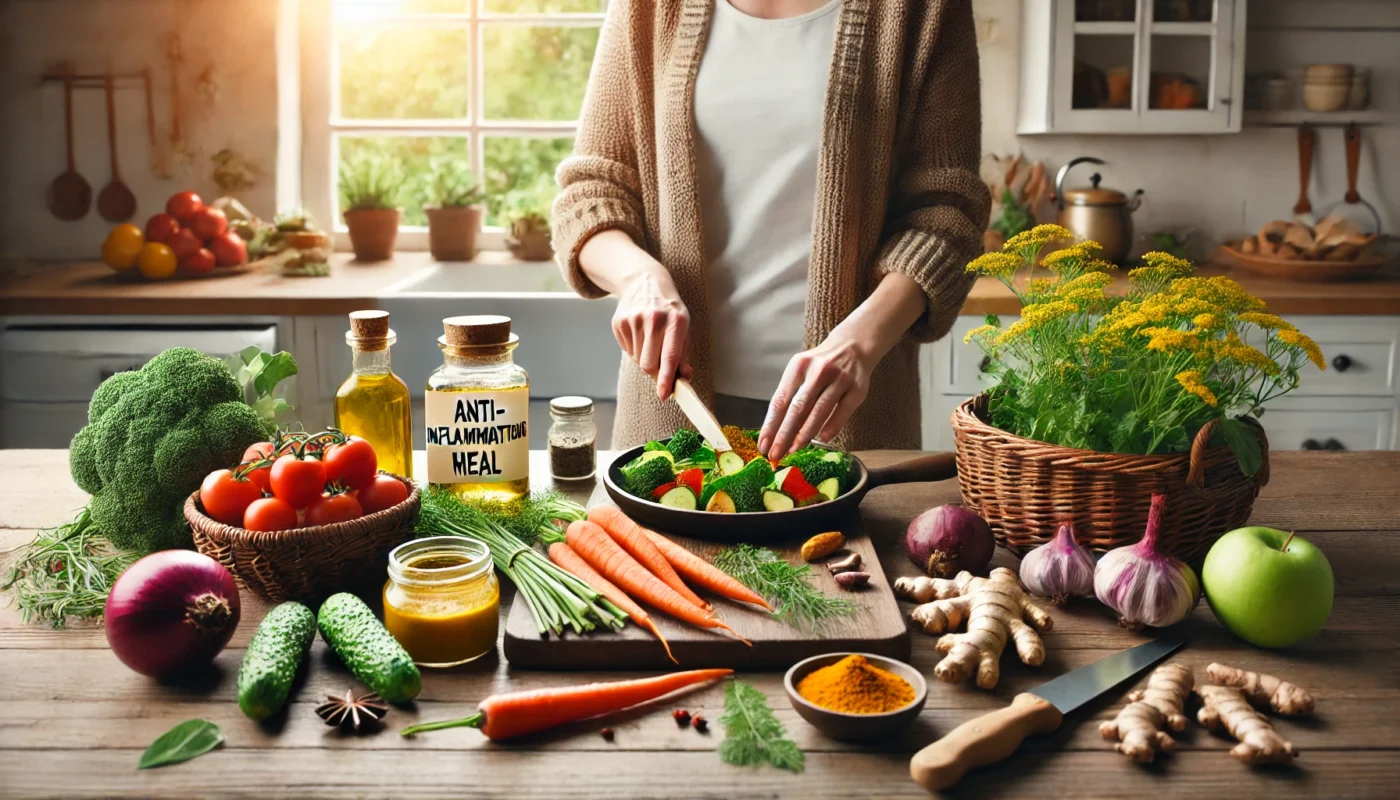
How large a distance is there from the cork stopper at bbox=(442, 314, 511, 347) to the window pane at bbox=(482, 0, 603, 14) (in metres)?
2.61

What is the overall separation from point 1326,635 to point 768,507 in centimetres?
56

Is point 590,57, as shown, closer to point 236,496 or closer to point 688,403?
point 688,403

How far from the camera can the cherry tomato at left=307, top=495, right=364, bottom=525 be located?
111 centimetres

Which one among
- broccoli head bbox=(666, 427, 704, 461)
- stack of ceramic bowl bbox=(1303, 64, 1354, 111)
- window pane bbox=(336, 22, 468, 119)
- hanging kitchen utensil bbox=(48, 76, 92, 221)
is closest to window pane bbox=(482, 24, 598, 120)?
window pane bbox=(336, 22, 468, 119)

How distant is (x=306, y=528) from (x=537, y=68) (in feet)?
9.67

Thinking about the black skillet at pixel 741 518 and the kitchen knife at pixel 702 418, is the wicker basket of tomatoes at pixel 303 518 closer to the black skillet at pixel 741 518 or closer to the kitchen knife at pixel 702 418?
the black skillet at pixel 741 518

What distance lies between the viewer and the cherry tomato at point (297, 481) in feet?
3.59

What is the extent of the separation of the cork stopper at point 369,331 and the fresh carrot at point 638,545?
0.31 metres

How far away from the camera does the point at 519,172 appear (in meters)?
3.86

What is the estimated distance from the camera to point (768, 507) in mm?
1258

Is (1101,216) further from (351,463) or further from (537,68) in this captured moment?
(351,463)

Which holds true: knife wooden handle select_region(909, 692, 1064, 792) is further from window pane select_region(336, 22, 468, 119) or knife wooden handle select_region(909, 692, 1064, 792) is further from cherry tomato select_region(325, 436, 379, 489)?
window pane select_region(336, 22, 468, 119)

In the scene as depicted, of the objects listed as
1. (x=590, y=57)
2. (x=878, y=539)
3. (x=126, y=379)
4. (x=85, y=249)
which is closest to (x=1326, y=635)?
(x=878, y=539)

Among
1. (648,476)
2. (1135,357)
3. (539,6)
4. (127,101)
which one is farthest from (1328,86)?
(127,101)
